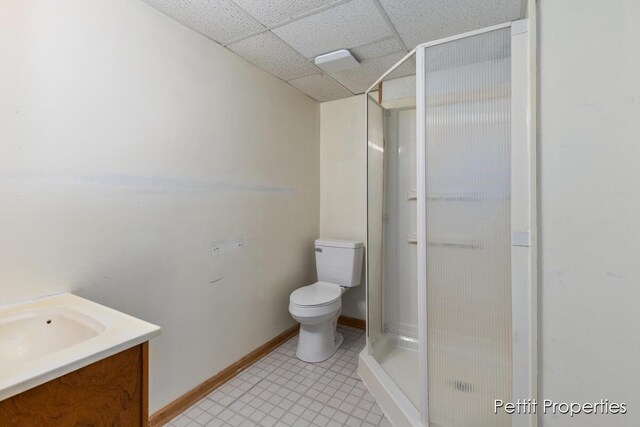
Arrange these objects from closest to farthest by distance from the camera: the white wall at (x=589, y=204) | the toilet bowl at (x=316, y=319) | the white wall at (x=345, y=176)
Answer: the white wall at (x=589, y=204), the toilet bowl at (x=316, y=319), the white wall at (x=345, y=176)

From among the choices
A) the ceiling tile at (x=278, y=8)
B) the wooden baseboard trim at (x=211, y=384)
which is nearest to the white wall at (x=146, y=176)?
the wooden baseboard trim at (x=211, y=384)

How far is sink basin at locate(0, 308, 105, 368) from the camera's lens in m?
0.92

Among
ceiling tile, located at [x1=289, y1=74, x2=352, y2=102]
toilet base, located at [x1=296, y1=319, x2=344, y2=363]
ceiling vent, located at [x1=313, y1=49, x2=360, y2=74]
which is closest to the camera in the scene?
ceiling vent, located at [x1=313, y1=49, x2=360, y2=74]

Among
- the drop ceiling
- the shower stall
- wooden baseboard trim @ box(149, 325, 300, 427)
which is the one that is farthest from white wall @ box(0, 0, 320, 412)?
the shower stall

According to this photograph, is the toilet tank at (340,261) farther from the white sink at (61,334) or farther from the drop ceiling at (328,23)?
the white sink at (61,334)

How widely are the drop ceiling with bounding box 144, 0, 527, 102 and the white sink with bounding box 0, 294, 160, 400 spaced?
1.50 meters

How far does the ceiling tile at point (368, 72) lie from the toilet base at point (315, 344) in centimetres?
188

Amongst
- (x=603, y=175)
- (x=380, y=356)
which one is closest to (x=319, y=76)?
(x=603, y=175)

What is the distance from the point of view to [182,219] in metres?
1.66

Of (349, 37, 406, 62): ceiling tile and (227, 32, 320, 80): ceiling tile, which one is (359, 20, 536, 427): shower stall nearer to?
(349, 37, 406, 62): ceiling tile

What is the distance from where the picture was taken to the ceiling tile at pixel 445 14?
4.92 feet

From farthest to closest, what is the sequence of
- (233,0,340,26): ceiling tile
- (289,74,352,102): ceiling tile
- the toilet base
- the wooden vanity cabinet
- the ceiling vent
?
(289,74,352,102): ceiling tile
the toilet base
the ceiling vent
(233,0,340,26): ceiling tile
the wooden vanity cabinet

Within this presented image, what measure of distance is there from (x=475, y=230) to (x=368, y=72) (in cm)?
158

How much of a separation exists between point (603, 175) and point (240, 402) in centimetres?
206
